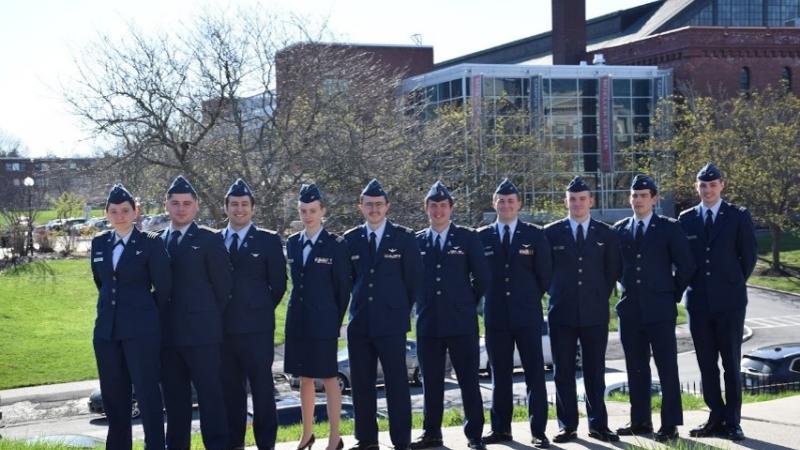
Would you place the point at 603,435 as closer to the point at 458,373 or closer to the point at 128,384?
the point at 458,373

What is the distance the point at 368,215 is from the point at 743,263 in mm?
3138

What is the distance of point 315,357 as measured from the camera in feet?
24.6

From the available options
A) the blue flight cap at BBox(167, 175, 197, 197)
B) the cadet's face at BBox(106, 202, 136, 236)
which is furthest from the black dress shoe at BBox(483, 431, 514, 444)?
the cadet's face at BBox(106, 202, 136, 236)

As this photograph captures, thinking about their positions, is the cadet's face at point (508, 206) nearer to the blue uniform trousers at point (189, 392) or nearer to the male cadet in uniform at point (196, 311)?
the male cadet in uniform at point (196, 311)

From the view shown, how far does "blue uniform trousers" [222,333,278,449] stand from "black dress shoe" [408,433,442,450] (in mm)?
1139

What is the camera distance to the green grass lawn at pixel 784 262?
41.8 meters

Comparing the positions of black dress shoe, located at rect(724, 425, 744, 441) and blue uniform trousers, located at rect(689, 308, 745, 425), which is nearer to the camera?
black dress shoe, located at rect(724, 425, 744, 441)

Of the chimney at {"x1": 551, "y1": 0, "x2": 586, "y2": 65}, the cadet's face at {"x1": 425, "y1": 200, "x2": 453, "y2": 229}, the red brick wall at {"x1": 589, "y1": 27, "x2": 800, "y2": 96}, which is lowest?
the cadet's face at {"x1": 425, "y1": 200, "x2": 453, "y2": 229}

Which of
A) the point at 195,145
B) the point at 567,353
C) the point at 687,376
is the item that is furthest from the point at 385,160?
the point at 567,353

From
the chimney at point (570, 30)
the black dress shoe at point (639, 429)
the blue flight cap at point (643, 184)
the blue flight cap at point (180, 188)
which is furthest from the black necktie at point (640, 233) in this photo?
the chimney at point (570, 30)

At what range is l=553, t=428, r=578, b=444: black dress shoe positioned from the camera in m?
8.04

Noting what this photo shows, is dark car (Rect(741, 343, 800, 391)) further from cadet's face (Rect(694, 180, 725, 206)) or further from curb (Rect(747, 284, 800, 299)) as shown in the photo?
curb (Rect(747, 284, 800, 299))

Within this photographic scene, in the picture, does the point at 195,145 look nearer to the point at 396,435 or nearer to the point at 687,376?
the point at 687,376

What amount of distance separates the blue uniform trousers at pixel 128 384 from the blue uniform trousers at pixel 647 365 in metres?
3.80
